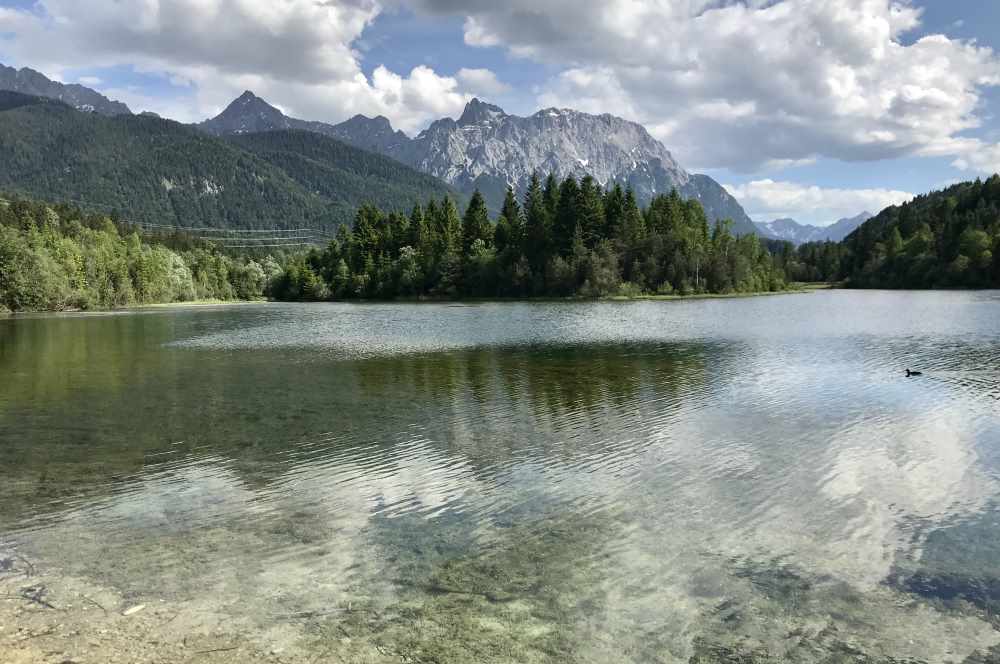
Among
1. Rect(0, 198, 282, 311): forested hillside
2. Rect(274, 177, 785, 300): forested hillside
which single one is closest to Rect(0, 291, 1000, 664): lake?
Rect(274, 177, 785, 300): forested hillside

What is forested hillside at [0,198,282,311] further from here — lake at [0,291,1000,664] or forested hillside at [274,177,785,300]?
lake at [0,291,1000,664]

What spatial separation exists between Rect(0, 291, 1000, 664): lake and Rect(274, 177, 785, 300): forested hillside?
4360 inches

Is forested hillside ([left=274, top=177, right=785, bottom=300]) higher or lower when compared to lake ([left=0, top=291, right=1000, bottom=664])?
higher

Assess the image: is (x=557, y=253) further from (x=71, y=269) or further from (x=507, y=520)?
(x=507, y=520)

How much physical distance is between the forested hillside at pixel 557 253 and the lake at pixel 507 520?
110748 millimetres

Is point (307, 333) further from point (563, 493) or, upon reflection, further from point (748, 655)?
point (748, 655)

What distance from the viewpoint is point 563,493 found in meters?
15.9

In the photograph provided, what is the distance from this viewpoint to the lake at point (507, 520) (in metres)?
9.40

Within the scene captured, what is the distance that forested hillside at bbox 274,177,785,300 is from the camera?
14338 centimetres

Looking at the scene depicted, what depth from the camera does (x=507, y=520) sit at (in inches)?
556

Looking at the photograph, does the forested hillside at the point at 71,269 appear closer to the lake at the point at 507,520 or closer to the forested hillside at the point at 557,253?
the forested hillside at the point at 557,253

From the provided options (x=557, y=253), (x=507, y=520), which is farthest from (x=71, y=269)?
(x=507, y=520)

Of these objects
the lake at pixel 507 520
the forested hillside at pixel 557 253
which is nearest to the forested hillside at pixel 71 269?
the forested hillside at pixel 557 253

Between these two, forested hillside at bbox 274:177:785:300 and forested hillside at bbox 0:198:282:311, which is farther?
forested hillside at bbox 274:177:785:300
